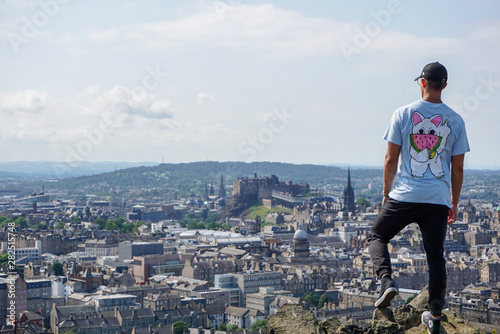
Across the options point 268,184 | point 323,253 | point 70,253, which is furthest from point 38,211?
point 323,253

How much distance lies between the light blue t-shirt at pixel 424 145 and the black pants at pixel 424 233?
84 mm

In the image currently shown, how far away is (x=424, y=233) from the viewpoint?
7.11 meters

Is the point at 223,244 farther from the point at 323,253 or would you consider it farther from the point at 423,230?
the point at 423,230

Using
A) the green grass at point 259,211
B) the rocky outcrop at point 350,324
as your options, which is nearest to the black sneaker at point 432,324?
the rocky outcrop at point 350,324

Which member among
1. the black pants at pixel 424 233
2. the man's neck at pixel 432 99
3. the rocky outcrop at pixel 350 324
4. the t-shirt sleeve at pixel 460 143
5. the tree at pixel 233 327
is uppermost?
the man's neck at pixel 432 99

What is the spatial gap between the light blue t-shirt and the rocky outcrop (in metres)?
1.45

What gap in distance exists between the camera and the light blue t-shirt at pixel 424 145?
6957 mm

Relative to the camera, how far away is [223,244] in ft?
351

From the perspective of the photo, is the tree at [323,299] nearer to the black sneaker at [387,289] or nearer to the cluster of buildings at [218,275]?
the cluster of buildings at [218,275]

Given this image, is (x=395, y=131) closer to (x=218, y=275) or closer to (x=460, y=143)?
(x=460, y=143)

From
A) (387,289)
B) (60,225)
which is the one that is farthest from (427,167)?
(60,225)

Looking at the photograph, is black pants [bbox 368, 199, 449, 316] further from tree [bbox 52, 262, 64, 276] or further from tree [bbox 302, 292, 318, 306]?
tree [bbox 52, 262, 64, 276]

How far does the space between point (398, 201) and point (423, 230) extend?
329 mm

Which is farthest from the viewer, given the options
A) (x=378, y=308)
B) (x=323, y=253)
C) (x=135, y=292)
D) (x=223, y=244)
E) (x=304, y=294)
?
(x=223, y=244)
